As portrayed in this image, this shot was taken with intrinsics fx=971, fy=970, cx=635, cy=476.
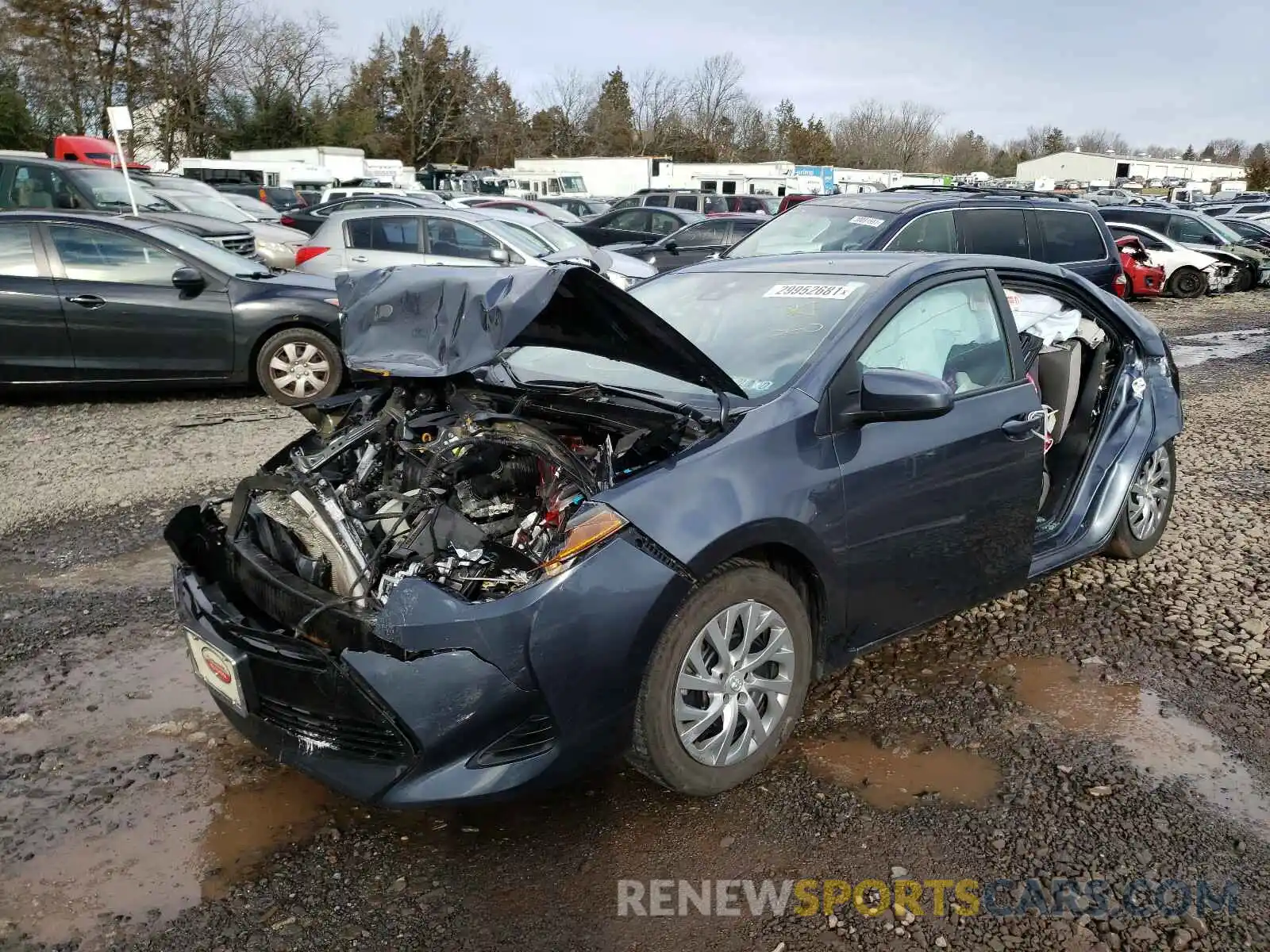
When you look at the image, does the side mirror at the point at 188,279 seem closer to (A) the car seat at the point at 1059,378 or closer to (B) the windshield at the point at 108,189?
(A) the car seat at the point at 1059,378

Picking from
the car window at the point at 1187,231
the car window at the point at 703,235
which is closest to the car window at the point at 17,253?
the car window at the point at 703,235

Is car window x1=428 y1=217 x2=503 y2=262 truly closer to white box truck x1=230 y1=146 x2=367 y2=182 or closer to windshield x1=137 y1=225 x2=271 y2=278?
windshield x1=137 y1=225 x2=271 y2=278

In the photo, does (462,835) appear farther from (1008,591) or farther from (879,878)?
(1008,591)

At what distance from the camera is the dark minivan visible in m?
8.54

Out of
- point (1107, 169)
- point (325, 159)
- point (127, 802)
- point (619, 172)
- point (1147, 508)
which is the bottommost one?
point (127, 802)

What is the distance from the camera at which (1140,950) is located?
238 cm

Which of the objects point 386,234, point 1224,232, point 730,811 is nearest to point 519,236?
point 386,234

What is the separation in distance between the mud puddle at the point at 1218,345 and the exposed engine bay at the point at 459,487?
10.3 meters

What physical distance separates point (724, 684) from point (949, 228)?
7.24 metres

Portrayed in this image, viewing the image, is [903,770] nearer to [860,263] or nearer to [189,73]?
[860,263]

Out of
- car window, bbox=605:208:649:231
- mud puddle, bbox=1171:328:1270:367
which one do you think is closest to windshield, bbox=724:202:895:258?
mud puddle, bbox=1171:328:1270:367

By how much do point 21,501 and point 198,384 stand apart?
2.39 metres

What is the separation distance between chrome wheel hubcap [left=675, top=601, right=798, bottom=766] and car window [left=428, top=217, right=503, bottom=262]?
8.78 m

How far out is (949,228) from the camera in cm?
894
